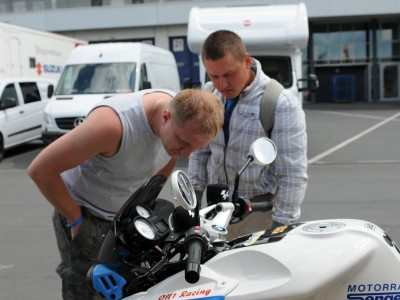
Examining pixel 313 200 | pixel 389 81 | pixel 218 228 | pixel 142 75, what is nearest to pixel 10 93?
pixel 142 75

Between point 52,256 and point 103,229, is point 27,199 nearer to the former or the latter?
point 52,256

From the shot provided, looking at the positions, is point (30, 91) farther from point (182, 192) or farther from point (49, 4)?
point (49, 4)

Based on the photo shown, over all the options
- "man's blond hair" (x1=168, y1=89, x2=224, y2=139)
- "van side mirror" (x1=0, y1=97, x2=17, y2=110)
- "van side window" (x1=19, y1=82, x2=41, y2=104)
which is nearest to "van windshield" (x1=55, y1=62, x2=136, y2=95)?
"van side mirror" (x1=0, y1=97, x2=17, y2=110)

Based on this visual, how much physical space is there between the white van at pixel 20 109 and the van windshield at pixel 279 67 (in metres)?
5.54

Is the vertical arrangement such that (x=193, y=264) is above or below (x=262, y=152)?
below

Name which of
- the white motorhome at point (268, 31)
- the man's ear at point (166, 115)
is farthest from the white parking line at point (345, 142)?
the man's ear at point (166, 115)

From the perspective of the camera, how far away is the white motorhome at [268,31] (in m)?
10.2

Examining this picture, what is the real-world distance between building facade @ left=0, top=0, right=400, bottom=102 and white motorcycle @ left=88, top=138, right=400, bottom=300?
28.9 m

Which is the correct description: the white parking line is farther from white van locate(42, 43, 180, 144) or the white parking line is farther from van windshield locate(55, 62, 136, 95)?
van windshield locate(55, 62, 136, 95)

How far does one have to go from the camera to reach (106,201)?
2.45 meters

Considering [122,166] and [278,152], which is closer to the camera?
[122,166]

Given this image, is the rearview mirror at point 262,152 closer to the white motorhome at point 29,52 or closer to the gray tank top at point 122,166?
the gray tank top at point 122,166

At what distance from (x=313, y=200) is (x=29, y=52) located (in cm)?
1144

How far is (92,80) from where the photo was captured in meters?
12.1
